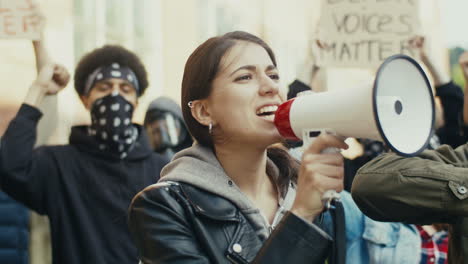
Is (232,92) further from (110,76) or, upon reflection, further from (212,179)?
(110,76)

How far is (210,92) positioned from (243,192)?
0.34 m

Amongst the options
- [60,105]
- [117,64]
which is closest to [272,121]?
[117,64]

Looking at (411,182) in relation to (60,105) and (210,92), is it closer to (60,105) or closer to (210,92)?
(210,92)

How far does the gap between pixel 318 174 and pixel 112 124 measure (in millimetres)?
2219

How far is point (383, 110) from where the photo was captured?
1829 millimetres

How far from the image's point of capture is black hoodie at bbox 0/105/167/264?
3.58 metres

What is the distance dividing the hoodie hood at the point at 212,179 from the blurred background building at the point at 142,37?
155cm

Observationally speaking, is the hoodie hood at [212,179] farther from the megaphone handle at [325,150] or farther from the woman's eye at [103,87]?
the woman's eye at [103,87]

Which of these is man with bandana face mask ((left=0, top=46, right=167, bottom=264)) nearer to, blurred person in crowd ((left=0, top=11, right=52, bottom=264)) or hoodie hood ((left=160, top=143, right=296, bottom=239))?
blurred person in crowd ((left=0, top=11, right=52, bottom=264))

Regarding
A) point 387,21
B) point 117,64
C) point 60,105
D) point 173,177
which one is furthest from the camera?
point 60,105

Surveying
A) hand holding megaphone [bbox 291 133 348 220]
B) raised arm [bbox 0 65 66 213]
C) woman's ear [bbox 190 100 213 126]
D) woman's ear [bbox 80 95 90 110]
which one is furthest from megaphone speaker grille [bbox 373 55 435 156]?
woman's ear [bbox 80 95 90 110]

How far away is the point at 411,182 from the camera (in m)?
2.12

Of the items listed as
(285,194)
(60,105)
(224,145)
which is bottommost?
(60,105)

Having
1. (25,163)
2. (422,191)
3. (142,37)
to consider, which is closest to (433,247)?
(422,191)
